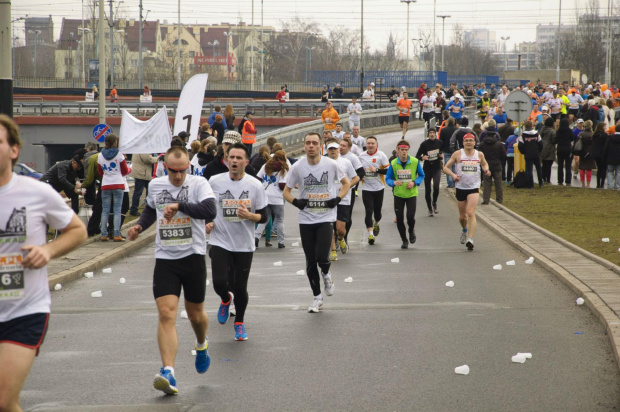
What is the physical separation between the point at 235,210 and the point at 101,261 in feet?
19.3

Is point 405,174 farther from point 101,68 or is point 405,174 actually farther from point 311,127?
point 311,127

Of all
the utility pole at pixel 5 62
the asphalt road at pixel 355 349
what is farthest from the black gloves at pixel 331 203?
the utility pole at pixel 5 62

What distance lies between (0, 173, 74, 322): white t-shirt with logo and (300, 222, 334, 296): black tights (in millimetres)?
5450

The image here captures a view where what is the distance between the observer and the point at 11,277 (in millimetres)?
4703

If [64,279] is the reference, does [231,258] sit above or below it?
above

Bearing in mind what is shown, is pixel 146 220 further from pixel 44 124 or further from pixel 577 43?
pixel 577 43

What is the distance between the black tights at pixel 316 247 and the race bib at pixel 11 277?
555 cm

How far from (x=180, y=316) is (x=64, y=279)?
283 cm

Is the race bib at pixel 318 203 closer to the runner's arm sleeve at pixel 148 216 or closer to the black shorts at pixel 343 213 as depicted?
the runner's arm sleeve at pixel 148 216

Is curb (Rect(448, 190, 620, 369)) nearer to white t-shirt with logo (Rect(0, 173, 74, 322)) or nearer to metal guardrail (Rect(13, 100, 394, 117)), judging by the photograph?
white t-shirt with logo (Rect(0, 173, 74, 322))

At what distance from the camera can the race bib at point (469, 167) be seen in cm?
1568

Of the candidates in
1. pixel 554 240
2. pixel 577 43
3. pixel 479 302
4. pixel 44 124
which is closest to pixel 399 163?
pixel 554 240

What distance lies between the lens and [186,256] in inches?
278

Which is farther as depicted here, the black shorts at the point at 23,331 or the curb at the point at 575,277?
the curb at the point at 575,277
